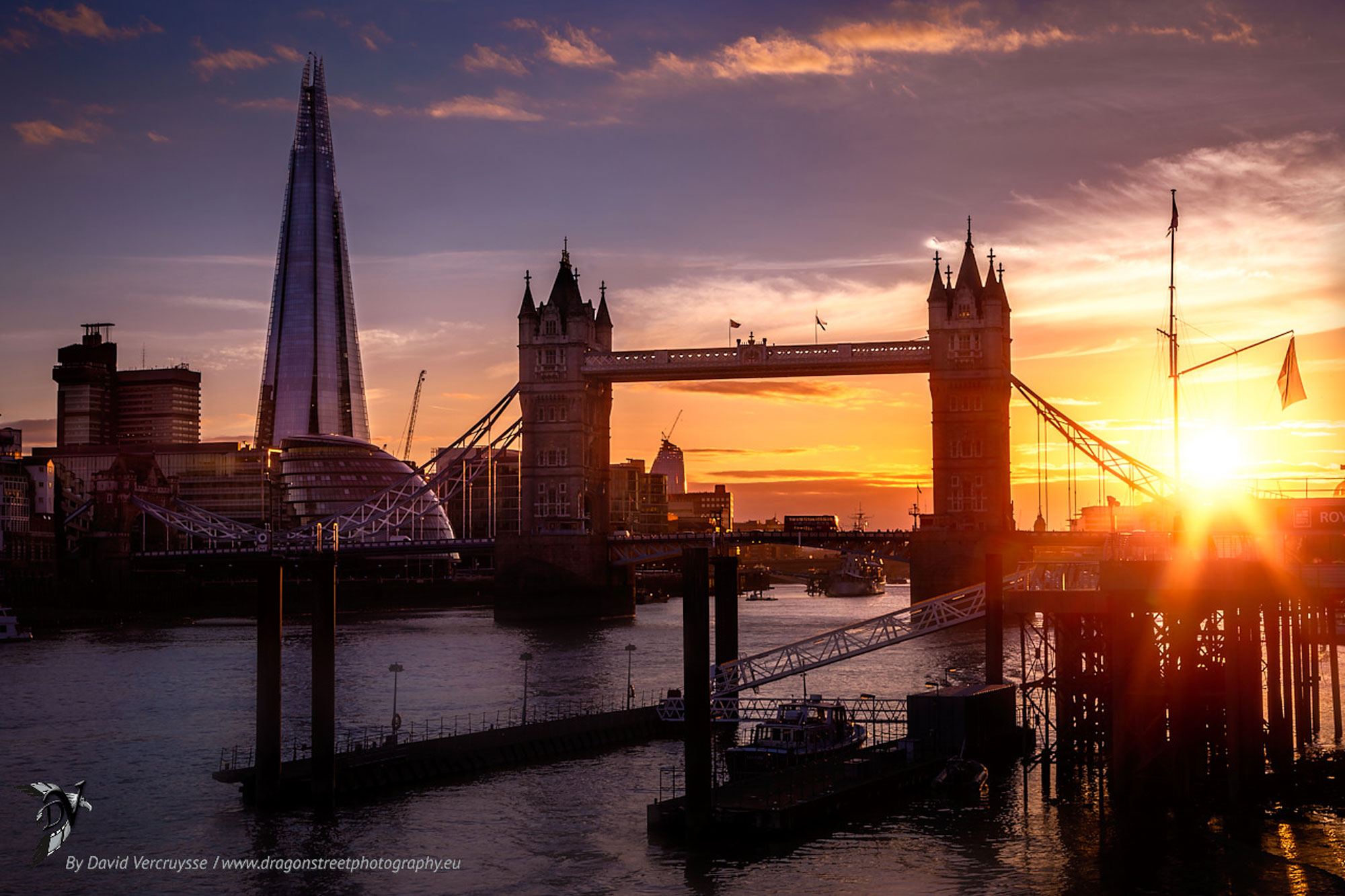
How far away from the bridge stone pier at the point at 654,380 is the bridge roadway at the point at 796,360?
11 centimetres

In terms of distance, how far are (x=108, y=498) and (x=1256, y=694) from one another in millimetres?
156250

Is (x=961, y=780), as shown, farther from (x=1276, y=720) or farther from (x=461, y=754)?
(x=461, y=754)

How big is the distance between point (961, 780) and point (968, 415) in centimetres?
7757

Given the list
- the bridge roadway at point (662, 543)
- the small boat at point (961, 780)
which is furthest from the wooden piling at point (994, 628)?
the bridge roadway at point (662, 543)

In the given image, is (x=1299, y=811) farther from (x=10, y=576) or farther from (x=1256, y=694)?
(x=10, y=576)

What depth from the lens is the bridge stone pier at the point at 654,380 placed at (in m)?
120

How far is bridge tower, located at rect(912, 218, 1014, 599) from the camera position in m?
119

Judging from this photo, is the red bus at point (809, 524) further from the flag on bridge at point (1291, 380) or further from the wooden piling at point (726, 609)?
the flag on bridge at point (1291, 380)

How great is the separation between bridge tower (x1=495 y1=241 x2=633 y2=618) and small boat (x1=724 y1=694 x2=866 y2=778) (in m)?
82.4

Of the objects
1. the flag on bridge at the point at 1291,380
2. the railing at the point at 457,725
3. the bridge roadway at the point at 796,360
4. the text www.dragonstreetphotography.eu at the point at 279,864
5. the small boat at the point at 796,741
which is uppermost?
the bridge roadway at the point at 796,360

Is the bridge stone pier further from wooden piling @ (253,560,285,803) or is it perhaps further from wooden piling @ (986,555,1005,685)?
wooden piling @ (253,560,285,803)

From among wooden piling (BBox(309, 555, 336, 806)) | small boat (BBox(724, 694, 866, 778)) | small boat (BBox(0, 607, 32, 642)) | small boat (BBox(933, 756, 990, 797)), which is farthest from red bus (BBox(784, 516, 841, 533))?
wooden piling (BBox(309, 555, 336, 806))

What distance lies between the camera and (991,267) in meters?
124

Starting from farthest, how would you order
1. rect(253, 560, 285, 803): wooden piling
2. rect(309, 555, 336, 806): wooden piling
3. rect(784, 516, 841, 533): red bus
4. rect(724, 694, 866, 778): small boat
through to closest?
rect(784, 516, 841, 533): red bus < rect(724, 694, 866, 778): small boat < rect(309, 555, 336, 806): wooden piling < rect(253, 560, 285, 803): wooden piling
